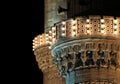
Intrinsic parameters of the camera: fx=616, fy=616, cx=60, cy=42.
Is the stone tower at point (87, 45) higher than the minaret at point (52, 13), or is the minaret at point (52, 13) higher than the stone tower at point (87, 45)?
the minaret at point (52, 13)

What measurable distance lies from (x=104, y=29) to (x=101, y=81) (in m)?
1.35

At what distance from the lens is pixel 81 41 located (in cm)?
1609

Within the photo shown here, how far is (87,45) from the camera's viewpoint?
16078 millimetres

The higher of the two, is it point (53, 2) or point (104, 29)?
point (53, 2)

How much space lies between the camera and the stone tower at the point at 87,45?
52.5ft

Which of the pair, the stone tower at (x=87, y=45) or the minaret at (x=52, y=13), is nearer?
the stone tower at (x=87, y=45)

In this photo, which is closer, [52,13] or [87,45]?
[87,45]

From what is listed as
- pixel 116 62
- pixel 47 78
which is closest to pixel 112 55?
pixel 116 62

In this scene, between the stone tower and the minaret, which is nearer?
the stone tower

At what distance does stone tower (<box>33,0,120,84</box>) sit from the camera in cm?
1599

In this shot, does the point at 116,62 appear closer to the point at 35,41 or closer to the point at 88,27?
the point at 88,27

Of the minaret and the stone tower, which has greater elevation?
the minaret

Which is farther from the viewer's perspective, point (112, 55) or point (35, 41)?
point (35, 41)

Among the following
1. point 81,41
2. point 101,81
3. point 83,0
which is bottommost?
point 101,81
